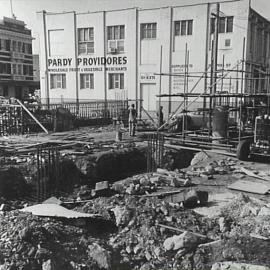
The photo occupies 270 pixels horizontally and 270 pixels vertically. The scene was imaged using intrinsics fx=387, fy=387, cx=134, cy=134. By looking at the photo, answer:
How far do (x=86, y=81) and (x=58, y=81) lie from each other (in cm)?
273

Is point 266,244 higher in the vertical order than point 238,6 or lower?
lower

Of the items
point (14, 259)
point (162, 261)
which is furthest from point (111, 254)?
point (14, 259)

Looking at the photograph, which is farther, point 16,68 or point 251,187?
point 16,68

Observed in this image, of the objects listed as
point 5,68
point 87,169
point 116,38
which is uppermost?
point 116,38

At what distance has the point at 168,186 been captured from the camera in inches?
423

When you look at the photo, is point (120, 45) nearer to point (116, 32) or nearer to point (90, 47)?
point (116, 32)

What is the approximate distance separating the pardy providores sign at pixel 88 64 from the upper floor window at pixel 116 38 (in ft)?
A: 2.25

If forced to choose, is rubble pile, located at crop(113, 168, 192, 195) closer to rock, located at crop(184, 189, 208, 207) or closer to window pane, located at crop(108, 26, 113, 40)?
rock, located at crop(184, 189, 208, 207)

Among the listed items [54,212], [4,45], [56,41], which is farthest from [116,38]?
[54,212]

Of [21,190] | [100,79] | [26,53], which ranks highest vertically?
[26,53]

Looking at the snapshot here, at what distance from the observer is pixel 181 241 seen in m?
6.71

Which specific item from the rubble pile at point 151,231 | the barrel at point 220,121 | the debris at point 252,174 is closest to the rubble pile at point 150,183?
the rubble pile at point 151,231

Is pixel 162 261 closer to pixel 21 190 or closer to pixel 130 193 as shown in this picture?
pixel 130 193

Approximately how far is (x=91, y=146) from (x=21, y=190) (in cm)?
440
